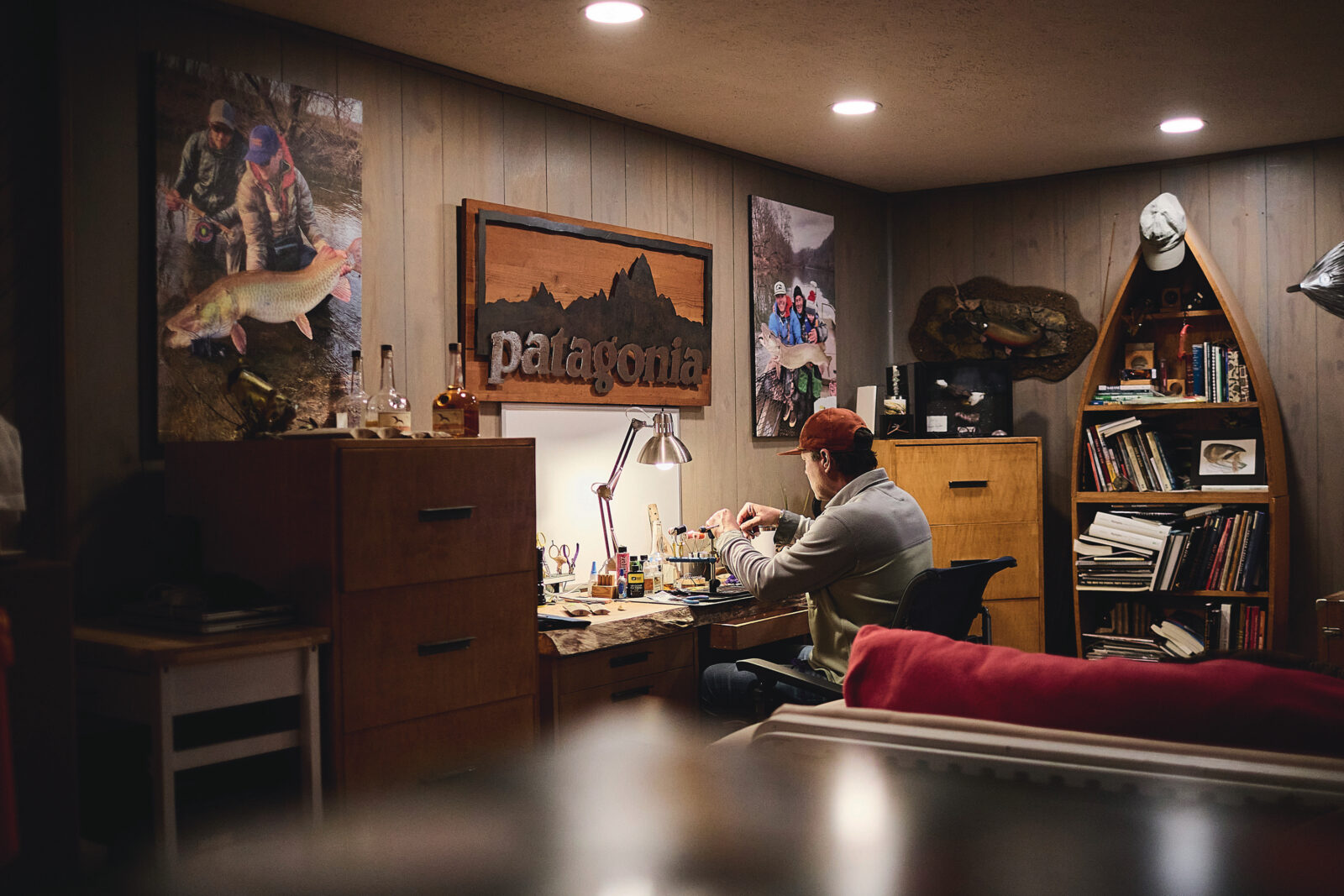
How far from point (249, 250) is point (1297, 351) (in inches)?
168

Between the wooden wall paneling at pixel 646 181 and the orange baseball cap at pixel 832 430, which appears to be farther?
the wooden wall paneling at pixel 646 181

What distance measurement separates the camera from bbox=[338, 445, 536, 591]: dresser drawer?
8.18 ft

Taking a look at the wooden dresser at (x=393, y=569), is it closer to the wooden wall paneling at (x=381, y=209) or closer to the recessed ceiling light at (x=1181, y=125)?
the wooden wall paneling at (x=381, y=209)

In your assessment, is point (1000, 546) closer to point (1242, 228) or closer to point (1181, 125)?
point (1242, 228)

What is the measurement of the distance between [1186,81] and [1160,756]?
335cm

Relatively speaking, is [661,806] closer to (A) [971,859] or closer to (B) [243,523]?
(A) [971,859]

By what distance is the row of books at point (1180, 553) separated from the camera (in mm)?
4504

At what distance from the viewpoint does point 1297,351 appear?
471 centimetres

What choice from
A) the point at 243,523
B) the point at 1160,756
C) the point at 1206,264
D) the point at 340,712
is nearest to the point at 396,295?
the point at 243,523

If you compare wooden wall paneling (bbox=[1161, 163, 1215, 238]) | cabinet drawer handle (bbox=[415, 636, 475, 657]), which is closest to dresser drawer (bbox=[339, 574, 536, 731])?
cabinet drawer handle (bbox=[415, 636, 475, 657])

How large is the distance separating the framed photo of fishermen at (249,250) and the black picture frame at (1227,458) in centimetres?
363

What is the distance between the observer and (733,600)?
3.59 m

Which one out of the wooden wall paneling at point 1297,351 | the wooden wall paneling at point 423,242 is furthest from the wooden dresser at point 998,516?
the wooden wall paneling at point 423,242

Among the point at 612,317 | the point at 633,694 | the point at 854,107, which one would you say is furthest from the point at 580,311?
the point at 633,694
